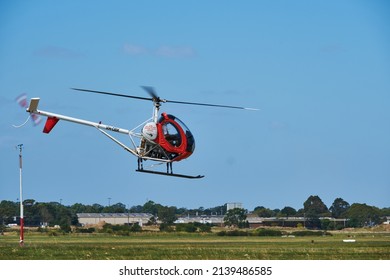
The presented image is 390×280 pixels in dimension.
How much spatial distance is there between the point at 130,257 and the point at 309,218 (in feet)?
287

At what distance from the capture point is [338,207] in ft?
454

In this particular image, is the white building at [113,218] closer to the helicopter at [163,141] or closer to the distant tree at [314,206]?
the distant tree at [314,206]

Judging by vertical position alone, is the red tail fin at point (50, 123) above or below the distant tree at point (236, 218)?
above

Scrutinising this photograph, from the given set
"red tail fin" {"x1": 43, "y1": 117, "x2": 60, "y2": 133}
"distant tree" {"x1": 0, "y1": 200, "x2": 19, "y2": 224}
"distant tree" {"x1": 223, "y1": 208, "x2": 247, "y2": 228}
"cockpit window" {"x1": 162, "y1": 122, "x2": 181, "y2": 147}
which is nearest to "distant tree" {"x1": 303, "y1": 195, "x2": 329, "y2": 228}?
"distant tree" {"x1": 223, "y1": 208, "x2": 247, "y2": 228}

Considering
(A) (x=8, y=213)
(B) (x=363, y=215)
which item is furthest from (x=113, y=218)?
(B) (x=363, y=215)

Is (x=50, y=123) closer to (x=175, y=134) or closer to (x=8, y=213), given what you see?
(x=175, y=134)

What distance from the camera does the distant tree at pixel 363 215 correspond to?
120 meters

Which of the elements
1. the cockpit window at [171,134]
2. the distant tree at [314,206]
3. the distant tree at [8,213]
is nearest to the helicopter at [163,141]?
the cockpit window at [171,134]

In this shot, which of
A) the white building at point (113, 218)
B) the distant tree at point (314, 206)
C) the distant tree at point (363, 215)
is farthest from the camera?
the distant tree at point (314, 206)

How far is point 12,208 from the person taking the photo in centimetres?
11619

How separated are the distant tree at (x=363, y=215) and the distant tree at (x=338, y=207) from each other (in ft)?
33.7
